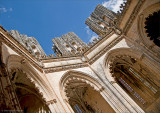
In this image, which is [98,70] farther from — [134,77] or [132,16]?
[134,77]

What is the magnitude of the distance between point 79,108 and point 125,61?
6.48m

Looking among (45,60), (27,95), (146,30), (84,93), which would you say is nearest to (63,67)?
(45,60)

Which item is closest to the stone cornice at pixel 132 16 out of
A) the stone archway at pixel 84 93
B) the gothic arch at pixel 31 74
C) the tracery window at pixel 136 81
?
the tracery window at pixel 136 81

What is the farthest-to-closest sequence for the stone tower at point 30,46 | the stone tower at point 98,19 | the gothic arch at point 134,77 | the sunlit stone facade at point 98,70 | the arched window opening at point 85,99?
the stone tower at point 98,19
the stone tower at point 30,46
the gothic arch at point 134,77
the arched window opening at point 85,99
the sunlit stone facade at point 98,70

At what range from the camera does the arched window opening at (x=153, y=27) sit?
10.7 m

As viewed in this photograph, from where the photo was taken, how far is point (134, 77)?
51.0ft

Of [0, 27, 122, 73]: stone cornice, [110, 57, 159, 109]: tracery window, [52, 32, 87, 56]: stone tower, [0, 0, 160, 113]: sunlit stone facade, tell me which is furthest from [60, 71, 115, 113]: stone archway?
[52, 32, 87, 56]: stone tower

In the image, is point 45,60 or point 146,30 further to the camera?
point 45,60

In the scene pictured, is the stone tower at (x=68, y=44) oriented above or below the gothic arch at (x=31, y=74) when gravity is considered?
above

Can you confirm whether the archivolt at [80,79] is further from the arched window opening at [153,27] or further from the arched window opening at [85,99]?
the arched window opening at [153,27]

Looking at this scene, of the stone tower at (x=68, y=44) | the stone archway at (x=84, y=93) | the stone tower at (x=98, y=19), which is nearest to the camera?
the stone archway at (x=84, y=93)

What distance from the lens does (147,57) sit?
10492 millimetres

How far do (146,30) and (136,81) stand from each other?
6.50 m

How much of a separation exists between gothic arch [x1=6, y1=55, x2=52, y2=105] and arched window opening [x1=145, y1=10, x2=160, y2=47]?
838 centimetres
